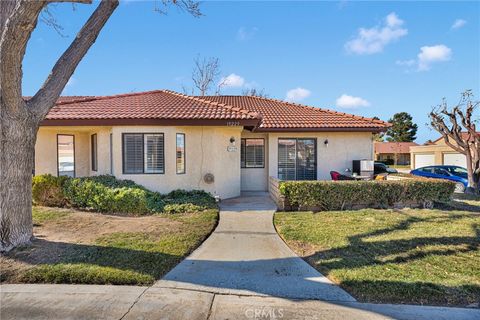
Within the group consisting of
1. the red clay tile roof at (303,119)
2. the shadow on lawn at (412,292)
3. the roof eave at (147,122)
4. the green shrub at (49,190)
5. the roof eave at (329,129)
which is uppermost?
the red clay tile roof at (303,119)

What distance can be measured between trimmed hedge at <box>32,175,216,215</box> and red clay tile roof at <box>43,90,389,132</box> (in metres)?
2.25

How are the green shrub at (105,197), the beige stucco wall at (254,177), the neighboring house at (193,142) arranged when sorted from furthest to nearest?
the beige stucco wall at (254,177), the neighboring house at (193,142), the green shrub at (105,197)

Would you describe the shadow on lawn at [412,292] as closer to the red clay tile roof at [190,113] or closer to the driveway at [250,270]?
the driveway at [250,270]

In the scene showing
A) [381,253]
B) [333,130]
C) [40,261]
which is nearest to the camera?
[40,261]

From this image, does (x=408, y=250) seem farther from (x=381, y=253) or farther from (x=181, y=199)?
(x=181, y=199)

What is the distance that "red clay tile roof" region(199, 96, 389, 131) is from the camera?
43.0 feet

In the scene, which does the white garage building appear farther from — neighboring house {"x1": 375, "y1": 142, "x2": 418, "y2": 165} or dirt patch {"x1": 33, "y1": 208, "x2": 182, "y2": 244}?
dirt patch {"x1": 33, "y1": 208, "x2": 182, "y2": 244}

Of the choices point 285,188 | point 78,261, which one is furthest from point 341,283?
point 285,188

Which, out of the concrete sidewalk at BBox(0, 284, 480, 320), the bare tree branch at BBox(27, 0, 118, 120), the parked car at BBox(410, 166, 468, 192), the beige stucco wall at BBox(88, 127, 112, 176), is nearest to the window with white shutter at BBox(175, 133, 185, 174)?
the beige stucco wall at BBox(88, 127, 112, 176)

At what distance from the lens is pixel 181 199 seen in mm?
10219

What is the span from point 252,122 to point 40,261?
24.9 feet
